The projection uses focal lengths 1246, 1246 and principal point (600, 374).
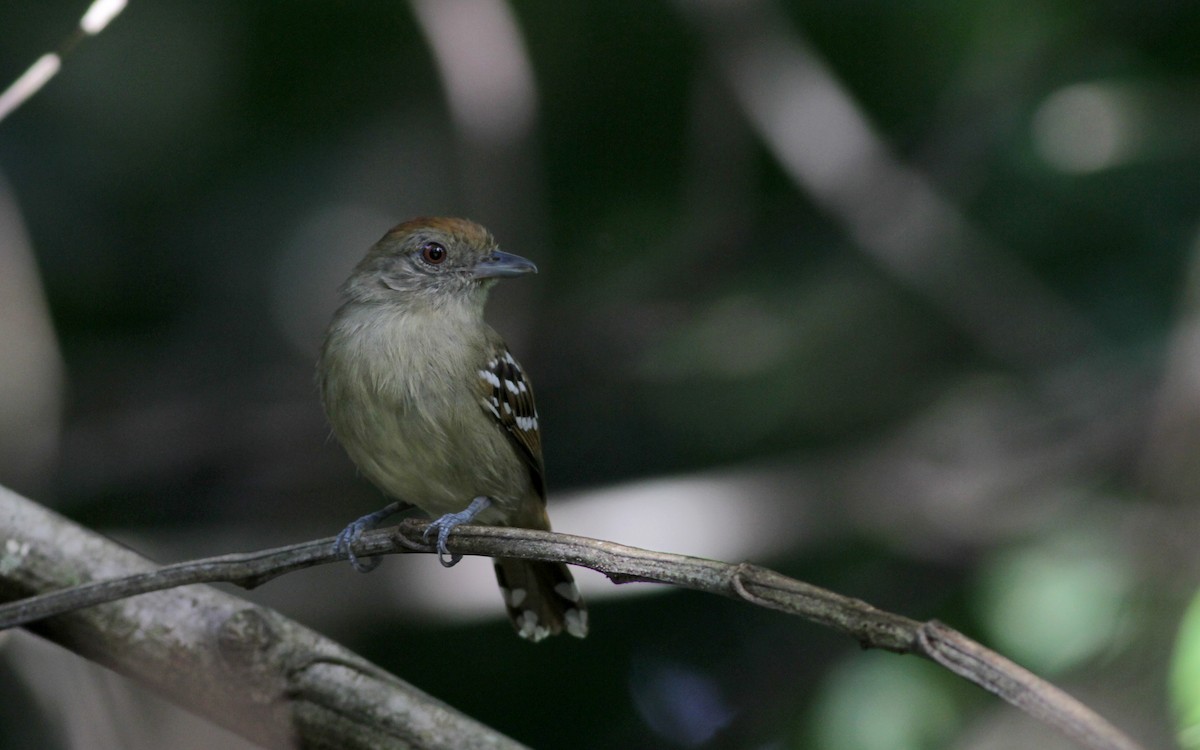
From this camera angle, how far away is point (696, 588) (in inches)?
85.8

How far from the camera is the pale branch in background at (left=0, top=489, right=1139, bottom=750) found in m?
1.75

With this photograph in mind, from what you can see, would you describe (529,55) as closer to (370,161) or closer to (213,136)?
(370,161)

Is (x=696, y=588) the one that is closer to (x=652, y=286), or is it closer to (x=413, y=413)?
(x=413, y=413)

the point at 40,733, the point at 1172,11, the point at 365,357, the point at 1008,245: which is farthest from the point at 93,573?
the point at 1172,11

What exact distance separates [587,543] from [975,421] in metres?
4.61

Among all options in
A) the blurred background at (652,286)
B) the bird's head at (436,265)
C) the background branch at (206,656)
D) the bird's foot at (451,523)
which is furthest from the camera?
the blurred background at (652,286)

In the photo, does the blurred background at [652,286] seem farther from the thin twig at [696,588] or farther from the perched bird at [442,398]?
the thin twig at [696,588]

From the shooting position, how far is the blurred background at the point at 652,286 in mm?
5570

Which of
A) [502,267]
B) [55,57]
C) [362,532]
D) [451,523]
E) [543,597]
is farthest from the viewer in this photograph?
[502,267]

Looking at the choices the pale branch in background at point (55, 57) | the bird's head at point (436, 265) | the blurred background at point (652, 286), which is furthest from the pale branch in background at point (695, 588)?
the blurred background at point (652, 286)

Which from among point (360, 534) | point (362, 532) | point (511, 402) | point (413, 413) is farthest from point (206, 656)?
point (511, 402)

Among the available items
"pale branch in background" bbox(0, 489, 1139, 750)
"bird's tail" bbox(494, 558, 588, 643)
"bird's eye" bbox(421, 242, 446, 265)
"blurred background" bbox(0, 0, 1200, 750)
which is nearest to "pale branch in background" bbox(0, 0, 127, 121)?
"pale branch in background" bbox(0, 489, 1139, 750)

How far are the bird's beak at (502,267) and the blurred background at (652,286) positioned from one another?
1.32 metres

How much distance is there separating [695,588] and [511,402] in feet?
7.18
